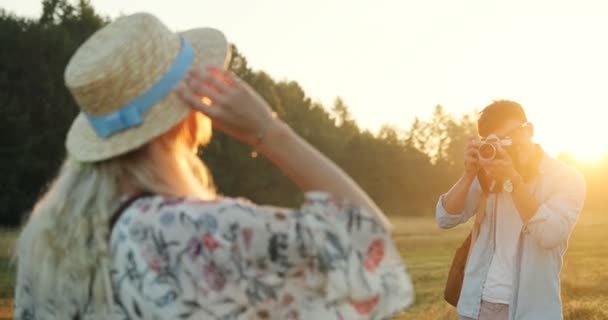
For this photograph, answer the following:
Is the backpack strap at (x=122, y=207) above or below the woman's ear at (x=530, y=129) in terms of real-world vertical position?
below

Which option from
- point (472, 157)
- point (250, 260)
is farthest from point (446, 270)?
point (250, 260)

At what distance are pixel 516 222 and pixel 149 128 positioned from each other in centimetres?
369

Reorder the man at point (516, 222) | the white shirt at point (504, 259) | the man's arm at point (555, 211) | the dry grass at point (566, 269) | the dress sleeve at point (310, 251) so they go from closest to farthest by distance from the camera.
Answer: the dress sleeve at point (310, 251)
the man's arm at point (555, 211)
the man at point (516, 222)
the white shirt at point (504, 259)
the dry grass at point (566, 269)

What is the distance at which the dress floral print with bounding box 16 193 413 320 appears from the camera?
7.32 feet

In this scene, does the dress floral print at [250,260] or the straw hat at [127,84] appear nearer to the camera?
the dress floral print at [250,260]

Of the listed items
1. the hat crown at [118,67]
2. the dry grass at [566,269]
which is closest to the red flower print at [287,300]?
the hat crown at [118,67]

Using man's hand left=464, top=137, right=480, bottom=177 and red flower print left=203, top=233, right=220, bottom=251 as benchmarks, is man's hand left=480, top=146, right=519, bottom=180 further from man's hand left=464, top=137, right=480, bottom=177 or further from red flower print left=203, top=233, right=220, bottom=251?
red flower print left=203, top=233, right=220, bottom=251

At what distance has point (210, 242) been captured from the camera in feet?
7.34

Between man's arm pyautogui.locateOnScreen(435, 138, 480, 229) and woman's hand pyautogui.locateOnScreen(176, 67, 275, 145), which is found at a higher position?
woman's hand pyautogui.locateOnScreen(176, 67, 275, 145)

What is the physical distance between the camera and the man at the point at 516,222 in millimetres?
5539

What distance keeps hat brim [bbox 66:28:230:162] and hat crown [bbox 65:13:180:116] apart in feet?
0.23

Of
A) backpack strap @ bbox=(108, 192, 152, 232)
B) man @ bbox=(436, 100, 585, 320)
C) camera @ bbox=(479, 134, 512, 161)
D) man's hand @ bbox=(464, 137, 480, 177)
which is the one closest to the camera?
backpack strap @ bbox=(108, 192, 152, 232)

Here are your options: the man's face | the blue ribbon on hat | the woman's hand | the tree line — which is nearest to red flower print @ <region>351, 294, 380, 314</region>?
the woman's hand

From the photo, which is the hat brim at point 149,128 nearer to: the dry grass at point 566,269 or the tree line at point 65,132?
the dry grass at point 566,269
